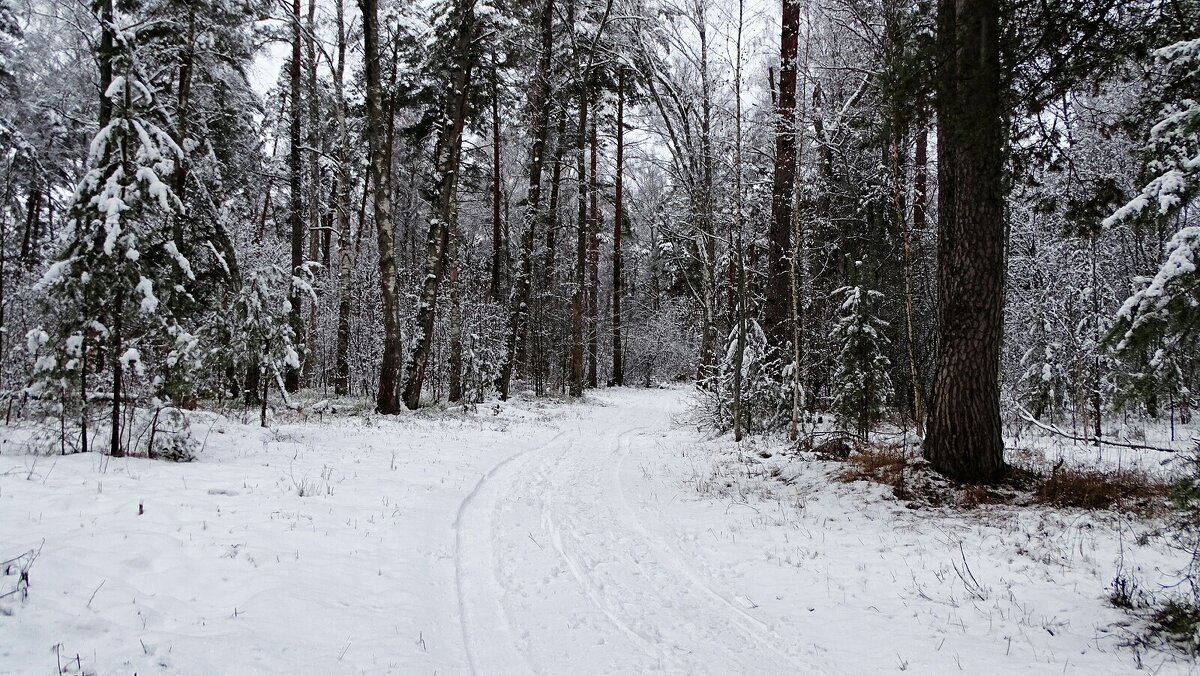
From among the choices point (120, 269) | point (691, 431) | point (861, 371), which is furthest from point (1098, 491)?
point (120, 269)

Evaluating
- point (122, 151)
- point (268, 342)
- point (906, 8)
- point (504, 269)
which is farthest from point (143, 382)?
point (504, 269)

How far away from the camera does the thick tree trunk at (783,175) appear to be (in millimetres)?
A: 10492

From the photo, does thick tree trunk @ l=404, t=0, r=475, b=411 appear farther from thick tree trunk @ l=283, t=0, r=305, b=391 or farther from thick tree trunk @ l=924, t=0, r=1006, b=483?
thick tree trunk @ l=924, t=0, r=1006, b=483

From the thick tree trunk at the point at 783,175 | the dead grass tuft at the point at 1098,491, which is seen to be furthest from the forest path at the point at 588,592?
the thick tree trunk at the point at 783,175

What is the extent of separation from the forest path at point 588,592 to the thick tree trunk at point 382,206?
6491mm

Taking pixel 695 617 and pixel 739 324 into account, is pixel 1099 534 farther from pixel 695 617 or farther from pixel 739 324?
pixel 739 324

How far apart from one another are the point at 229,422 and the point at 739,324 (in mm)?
9808

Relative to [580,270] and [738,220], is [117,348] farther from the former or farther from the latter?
[580,270]

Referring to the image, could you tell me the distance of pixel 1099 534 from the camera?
16.7 ft

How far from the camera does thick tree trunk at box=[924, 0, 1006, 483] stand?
6117 mm

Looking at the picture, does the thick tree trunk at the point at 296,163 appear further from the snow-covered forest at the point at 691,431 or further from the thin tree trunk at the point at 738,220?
the thin tree trunk at the point at 738,220

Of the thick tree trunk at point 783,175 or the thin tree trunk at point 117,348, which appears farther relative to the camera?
the thick tree trunk at point 783,175

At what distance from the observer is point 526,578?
16.1 ft

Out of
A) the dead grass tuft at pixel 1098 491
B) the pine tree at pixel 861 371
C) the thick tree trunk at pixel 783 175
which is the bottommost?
the dead grass tuft at pixel 1098 491
